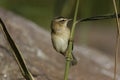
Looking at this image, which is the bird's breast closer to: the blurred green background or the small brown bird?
the small brown bird

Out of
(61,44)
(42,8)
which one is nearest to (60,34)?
(61,44)

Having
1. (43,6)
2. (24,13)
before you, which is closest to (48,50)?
(24,13)

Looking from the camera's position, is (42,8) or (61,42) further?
(42,8)

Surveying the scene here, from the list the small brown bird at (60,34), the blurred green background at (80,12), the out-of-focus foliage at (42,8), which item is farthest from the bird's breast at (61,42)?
the out-of-focus foliage at (42,8)

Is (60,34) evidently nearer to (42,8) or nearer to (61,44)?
(61,44)

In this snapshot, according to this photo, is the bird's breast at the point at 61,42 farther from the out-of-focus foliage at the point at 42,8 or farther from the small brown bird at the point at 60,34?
the out-of-focus foliage at the point at 42,8

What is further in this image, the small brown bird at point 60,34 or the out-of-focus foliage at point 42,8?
the out-of-focus foliage at point 42,8

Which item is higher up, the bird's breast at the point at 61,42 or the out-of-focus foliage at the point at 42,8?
the bird's breast at the point at 61,42

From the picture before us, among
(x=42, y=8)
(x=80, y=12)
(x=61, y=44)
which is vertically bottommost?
(x=42, y=8)

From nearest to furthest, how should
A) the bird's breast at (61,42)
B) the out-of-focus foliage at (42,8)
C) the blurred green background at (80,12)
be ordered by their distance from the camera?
the bird's breast at (61,42)
the blurred green background at (80,12)
the out-of-focus foliage at (42,8)

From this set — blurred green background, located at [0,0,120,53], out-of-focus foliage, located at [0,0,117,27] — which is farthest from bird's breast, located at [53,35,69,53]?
out-of-focus foliage, located at [0,0,117,27]
